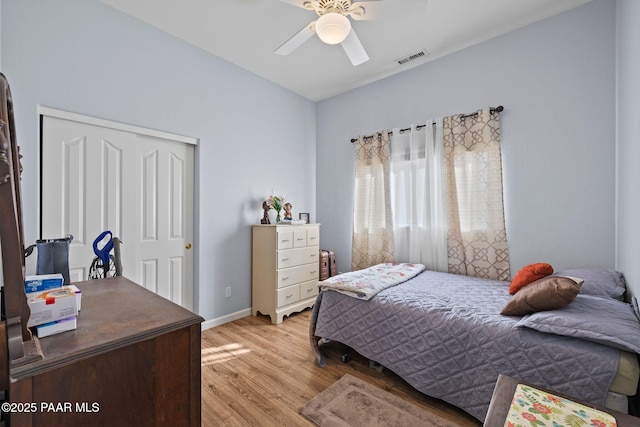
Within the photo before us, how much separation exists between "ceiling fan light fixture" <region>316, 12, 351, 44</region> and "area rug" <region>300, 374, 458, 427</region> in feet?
7.97

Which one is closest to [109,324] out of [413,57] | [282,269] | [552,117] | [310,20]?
[282,269]

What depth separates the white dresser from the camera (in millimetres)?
3160

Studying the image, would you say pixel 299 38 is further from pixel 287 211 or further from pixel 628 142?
pixel 628 142

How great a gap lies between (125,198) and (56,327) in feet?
6.37

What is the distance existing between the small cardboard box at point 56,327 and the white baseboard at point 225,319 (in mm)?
2285

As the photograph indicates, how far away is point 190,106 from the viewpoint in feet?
9.43

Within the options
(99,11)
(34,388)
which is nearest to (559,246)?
(34,388)

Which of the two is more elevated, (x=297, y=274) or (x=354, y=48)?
(x=354, y=48)

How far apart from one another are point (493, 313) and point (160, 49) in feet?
11.5

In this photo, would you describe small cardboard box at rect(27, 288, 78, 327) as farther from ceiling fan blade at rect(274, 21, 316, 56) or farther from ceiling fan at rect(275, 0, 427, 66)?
ceiling fan blade at rect(274, 21, 316, 56)

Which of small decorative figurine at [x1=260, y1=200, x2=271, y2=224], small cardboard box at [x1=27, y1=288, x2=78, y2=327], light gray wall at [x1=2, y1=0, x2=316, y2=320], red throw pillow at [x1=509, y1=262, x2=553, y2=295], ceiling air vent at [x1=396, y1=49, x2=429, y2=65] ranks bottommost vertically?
red throw pillow at [x1=509, y1=262, x2=553, y2=295]

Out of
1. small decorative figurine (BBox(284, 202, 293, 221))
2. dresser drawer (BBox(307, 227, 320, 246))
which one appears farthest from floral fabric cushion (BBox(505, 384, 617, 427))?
small decorative figurine (BBox(284, 202, 293, 221))

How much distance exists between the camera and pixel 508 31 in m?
2.67

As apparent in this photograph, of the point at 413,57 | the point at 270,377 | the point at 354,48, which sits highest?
the point at 413,57
